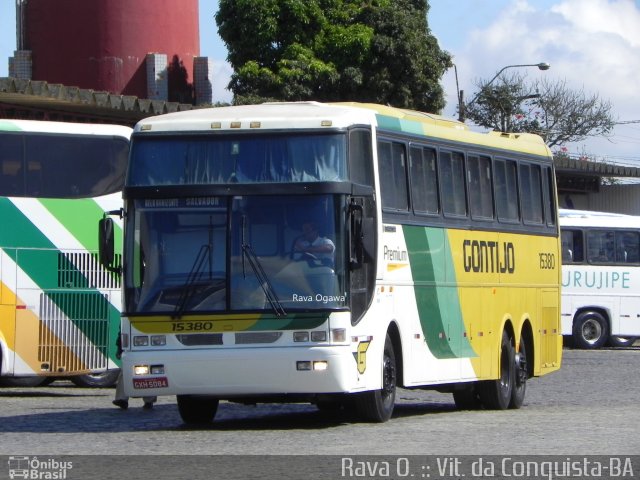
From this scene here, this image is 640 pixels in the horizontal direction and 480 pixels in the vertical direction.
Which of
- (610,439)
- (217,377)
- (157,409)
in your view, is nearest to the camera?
(610,439)

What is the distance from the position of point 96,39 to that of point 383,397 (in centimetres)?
3494

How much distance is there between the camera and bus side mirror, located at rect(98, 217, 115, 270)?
14977 millimetres

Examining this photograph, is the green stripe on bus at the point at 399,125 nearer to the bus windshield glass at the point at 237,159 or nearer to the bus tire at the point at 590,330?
the bus windshield glass at the point at 237,159

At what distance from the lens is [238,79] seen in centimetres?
4928

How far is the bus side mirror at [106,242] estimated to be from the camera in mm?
14977

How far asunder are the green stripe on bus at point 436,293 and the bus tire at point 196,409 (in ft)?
7.97

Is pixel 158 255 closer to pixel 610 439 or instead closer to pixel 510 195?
pixel 610 439

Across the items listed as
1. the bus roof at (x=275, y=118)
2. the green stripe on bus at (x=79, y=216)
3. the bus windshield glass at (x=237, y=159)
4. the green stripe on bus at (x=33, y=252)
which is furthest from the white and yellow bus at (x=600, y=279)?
the bus windshield glass at (x=237, y=159)

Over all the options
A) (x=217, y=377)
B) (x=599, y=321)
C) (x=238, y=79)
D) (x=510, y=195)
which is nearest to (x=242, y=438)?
(x=217, y=377)

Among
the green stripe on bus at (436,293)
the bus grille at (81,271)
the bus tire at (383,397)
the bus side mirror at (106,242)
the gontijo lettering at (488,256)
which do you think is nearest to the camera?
the bus side mirror at (106,242)

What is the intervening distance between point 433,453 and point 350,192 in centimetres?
334

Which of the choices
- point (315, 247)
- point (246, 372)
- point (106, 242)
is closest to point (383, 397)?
point (246, 372)

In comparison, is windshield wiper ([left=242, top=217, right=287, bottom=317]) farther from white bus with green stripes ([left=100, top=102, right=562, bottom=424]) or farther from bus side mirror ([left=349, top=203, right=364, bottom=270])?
bus side mirror ([left=349, top=203, right=364, bottom=270])

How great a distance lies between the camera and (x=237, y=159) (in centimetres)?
1504
